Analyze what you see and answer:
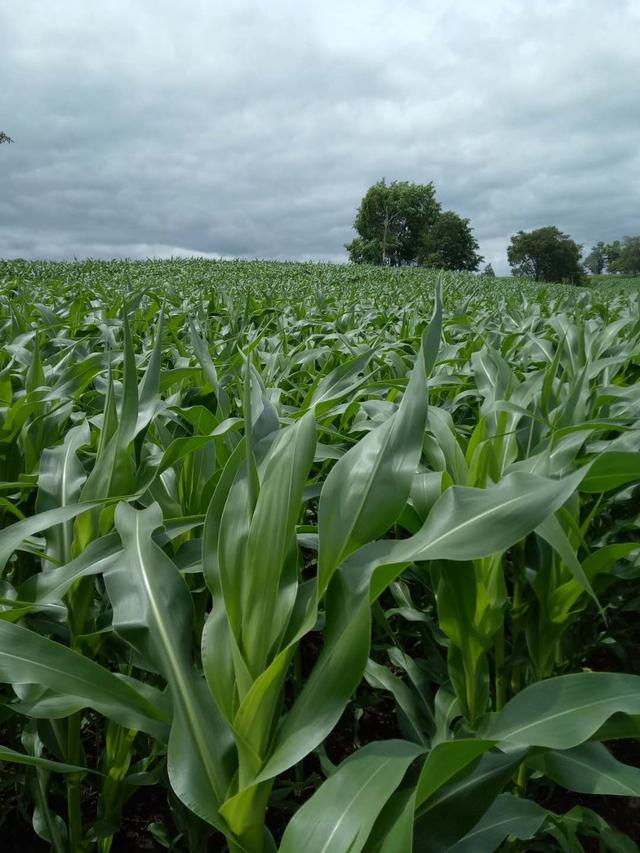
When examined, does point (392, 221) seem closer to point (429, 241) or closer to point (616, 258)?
point (429, 241)

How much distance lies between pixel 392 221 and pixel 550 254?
96.9 feet

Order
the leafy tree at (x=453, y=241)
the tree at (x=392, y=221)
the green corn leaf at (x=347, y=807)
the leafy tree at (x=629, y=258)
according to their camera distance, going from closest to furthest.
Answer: the green corn leaf at (x=347, y=807) < the tree at (x=392, y=221) < the leafy tree at (x=453, y=241) < the leafy tree at (x=629, y=258)

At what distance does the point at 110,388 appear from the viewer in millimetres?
1007

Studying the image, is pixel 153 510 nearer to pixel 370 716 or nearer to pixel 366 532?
pixel 366 532

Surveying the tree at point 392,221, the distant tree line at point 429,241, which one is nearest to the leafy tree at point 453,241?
the distant tree line at point 429,241

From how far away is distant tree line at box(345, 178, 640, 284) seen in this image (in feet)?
197

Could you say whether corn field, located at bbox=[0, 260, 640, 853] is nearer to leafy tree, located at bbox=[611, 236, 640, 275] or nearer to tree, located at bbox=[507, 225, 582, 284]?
Result: tree, located at bbox=[507, 225, 582, 284]

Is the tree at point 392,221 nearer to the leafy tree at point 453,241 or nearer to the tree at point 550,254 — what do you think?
the leafy tree at point 453,241

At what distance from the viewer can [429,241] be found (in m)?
66.5

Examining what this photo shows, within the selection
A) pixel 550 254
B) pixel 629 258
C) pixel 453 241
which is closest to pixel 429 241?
pixel 453 241

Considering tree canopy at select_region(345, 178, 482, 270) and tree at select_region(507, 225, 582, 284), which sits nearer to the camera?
tree canopy at select_region(345, 178, 482, 270)

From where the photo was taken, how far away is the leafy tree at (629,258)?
99.3 meters

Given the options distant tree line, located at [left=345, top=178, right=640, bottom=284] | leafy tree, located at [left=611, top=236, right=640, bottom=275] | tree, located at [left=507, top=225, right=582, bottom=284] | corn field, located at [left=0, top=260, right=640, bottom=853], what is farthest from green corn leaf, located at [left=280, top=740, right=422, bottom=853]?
leafy tree, located at [left=611, top=236, right=640, bottom=275]

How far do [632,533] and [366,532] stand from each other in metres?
1.49
